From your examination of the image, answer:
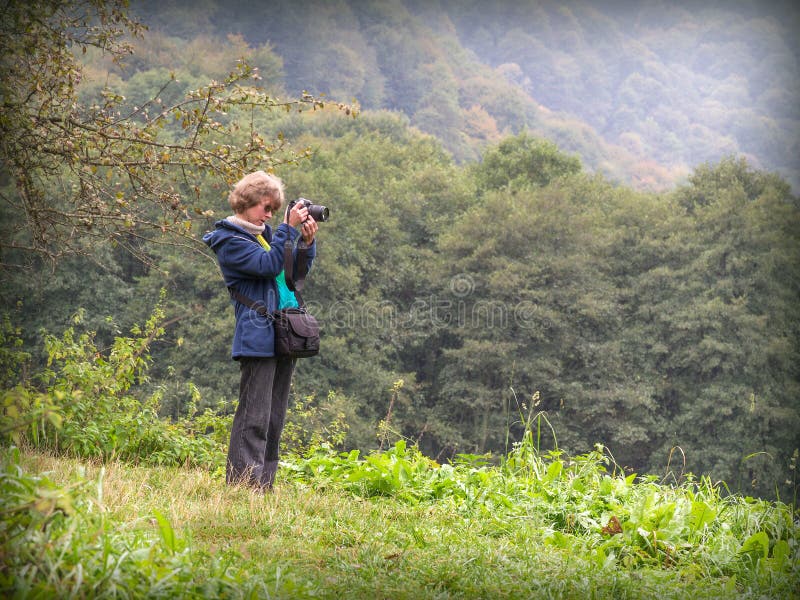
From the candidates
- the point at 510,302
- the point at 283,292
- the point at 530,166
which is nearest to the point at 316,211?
the point at 283,292

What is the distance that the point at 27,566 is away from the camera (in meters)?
1.92

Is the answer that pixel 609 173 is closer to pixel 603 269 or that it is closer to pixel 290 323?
pixel 603 269

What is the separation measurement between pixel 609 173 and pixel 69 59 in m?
59.1

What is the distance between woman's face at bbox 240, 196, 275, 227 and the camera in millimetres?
3972

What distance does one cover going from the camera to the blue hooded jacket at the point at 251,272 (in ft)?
12.5

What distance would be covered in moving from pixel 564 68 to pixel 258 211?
275 feet

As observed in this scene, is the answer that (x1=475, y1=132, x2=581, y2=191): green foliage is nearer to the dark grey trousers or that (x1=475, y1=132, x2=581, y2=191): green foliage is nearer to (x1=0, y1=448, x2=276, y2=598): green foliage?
the dark grey trousers

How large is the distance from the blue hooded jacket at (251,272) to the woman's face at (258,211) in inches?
3.9

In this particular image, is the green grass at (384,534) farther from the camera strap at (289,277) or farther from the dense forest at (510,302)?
the dense forest at (510,302)

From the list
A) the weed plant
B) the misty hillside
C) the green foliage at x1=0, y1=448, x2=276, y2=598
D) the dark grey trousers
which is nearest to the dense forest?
the weed plant

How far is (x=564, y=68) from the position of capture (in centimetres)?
8162

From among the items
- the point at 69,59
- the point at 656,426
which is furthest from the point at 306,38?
the point at 69,59

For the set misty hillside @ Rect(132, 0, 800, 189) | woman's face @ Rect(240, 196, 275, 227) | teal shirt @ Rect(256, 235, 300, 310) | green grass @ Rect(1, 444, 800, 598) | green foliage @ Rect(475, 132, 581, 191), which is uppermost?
misty hillside @ Rect(132, 0, 800, 189)

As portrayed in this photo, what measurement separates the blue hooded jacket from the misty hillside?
1962 inches
